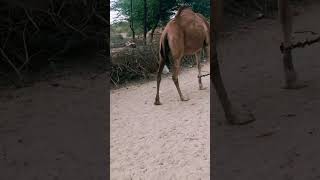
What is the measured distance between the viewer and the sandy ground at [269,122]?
2.28 meters

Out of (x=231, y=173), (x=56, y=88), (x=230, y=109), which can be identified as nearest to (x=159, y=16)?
(x=56, y=88)

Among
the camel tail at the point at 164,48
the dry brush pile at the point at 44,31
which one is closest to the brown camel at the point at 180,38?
the camel tail at the point at 164,48

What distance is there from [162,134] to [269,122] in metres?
0.57

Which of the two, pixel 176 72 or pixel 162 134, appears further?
pixel 176 72

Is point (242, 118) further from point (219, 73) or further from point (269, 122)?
point (219, 73)

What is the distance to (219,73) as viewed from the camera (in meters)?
2.54

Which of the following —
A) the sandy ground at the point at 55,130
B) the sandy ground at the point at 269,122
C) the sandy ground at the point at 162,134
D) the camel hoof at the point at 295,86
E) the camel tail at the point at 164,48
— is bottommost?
the sandy ground at the point at 55,130

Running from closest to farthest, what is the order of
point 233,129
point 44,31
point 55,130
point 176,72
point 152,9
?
point 233,129 → point 55,130 → point 176,72 → point 152,9 → point 44,31

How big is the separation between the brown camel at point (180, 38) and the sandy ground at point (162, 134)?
0.63 feet

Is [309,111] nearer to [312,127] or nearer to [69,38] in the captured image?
[312,127]

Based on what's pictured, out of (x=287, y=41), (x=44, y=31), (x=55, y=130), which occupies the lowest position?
(x=55, y=130)

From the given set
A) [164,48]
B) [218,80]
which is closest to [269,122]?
[218,80]

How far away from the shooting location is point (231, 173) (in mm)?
2293

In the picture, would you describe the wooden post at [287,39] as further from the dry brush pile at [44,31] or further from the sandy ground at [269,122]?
the dry brush pile at [44,31]
